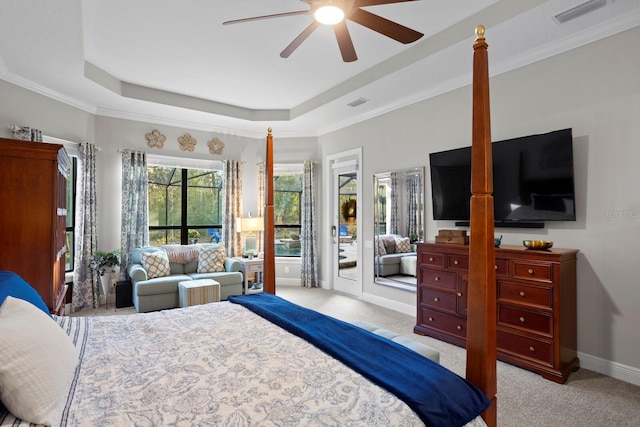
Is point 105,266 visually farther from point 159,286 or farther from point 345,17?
point 345,17

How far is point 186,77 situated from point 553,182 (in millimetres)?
4267

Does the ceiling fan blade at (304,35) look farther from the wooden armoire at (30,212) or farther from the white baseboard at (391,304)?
the white baseboard at (391,304)

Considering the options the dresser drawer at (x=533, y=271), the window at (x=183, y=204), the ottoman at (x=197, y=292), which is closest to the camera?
the dresser drawer at (x=533, y=271)

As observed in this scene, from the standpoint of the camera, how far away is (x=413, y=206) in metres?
4.54

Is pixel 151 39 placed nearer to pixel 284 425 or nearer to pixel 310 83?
pixel 310 83

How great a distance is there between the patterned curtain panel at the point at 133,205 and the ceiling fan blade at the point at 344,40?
154 inches

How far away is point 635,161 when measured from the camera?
2727 millimetres

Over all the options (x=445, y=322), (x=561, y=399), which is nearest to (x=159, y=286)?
(x=445, y=322)

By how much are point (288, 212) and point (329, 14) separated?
4.71 m

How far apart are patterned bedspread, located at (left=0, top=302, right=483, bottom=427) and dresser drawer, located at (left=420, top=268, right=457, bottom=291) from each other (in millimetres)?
2250

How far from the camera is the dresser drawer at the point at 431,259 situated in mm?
3719

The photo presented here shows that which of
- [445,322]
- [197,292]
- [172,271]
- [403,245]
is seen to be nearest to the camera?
[445,322]

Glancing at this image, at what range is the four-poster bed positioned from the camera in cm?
121

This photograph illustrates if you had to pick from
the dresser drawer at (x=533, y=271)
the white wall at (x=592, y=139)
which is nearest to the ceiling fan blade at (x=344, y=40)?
the white wall at (x=592, y=139)
